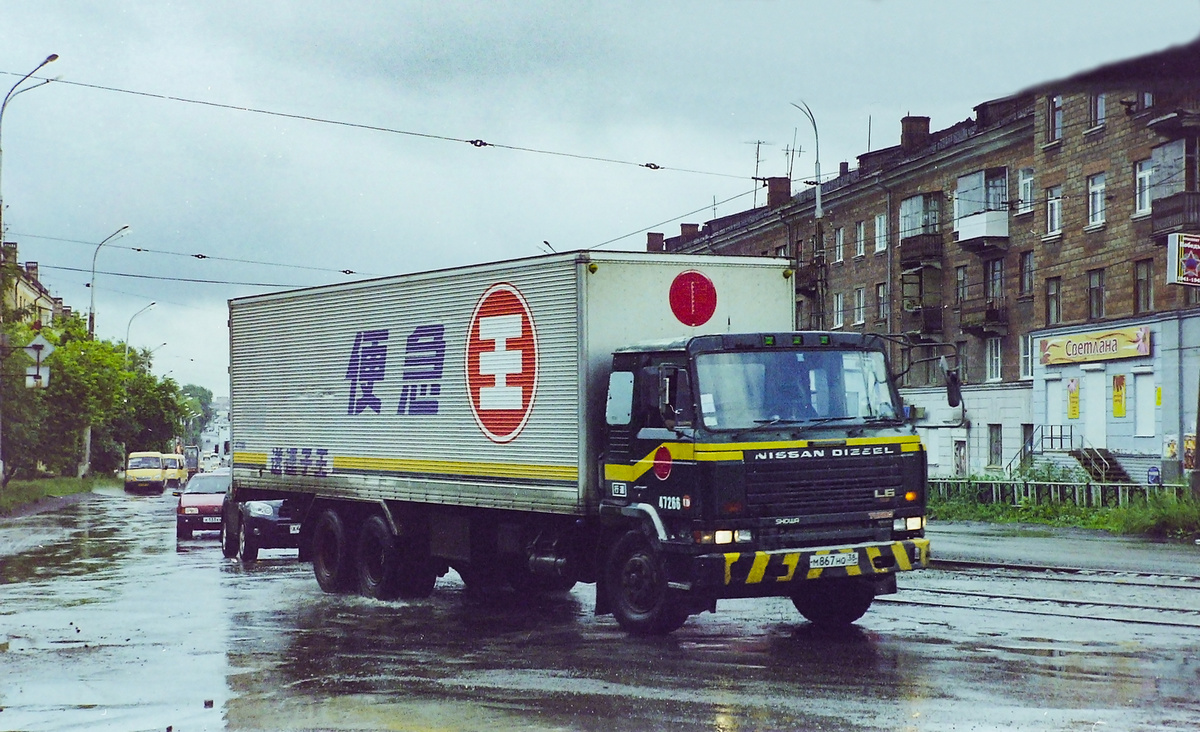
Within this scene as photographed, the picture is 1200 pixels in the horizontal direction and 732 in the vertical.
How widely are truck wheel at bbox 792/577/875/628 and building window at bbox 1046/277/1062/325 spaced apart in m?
35.1

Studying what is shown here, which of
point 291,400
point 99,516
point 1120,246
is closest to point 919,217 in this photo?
point 1120,246

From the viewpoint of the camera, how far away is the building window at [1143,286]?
39559 millimetres

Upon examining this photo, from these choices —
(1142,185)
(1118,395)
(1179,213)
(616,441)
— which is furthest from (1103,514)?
(616,441)

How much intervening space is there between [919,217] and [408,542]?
4248 centimetres

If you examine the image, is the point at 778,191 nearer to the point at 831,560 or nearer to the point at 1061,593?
the point at 1061,593

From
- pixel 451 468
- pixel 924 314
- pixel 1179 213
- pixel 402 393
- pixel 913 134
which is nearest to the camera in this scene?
pixel 451 468

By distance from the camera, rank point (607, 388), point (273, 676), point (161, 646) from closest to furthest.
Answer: point (273, 676)
point (161, 646)
point (607, 388)

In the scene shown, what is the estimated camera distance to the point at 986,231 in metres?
48.5

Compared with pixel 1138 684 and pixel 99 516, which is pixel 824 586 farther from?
pixel 99 516

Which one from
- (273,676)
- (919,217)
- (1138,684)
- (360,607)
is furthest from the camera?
(919,217)

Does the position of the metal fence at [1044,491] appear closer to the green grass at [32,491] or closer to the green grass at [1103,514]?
the green grass at [1103,514]

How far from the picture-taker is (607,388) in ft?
40.0

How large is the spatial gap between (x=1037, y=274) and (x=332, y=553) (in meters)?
34.9

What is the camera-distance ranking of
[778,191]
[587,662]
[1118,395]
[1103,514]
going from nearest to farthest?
1. [587,662]
2. [1103,514]
3. [1118,395]
4. [778,191]
